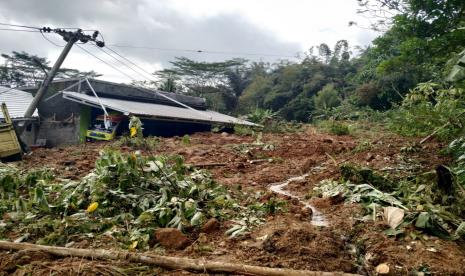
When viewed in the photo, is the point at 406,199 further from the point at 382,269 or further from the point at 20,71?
the point at 20,71

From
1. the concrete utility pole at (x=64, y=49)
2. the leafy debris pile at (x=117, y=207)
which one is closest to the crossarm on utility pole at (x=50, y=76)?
the concrete utility pole at (x=64, y=49)

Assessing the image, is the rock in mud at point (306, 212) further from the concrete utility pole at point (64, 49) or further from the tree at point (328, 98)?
the tree at point (328, 98)

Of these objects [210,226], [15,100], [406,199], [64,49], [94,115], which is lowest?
[210,226]

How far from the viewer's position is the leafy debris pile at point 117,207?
3.22m

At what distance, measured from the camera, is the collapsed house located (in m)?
13.5

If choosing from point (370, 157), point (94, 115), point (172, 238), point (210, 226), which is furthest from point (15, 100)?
point (172, 238)

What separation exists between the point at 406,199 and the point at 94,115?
42.7 ft

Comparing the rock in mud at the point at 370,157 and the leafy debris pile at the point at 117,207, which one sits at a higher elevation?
the rock in mud at the point at 370,157

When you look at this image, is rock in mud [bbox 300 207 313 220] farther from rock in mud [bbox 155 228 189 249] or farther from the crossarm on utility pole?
the crossarm on utility pole

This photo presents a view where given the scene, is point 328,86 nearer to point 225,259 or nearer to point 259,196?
point 259,196

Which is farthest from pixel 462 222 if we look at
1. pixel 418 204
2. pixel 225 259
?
pixel 225 259

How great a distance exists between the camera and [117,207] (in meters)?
3.80

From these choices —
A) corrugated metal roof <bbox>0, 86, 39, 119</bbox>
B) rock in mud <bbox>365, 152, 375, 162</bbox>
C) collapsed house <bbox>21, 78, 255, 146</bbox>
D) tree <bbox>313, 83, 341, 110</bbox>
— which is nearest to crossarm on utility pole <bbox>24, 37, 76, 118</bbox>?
collapsed house <bbox>21, 78, 255, 146</bbox>

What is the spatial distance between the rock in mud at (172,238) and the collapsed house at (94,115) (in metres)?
9.78
